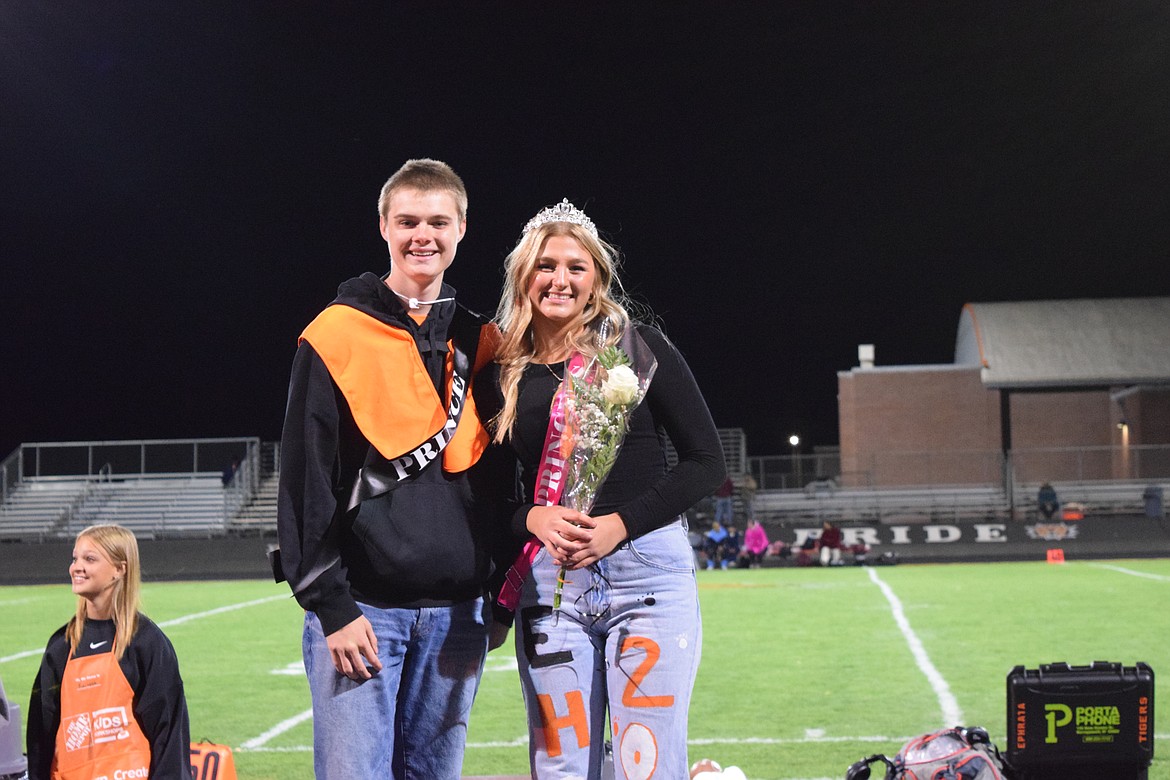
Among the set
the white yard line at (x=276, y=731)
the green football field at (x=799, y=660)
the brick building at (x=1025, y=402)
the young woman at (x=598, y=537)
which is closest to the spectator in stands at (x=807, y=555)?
the green football field at (x=799, y=660)

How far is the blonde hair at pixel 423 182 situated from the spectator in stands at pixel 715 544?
23.6 metres

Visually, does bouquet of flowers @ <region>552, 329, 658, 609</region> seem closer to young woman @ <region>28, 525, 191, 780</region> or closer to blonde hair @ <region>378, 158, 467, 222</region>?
blonde hair @ <region>378, 158, 467, 222</region>

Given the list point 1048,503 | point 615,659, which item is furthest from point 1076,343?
point 615,659

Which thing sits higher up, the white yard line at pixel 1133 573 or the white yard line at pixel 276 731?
the white yard line at pixel 276 731

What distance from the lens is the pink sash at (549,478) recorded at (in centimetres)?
321

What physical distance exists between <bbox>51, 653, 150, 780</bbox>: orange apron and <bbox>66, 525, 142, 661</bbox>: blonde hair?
97 millimetres

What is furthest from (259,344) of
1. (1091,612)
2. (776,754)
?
(776,754)

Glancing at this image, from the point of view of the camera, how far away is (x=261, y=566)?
1069 inches

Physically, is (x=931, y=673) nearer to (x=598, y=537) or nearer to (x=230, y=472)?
(x=598, y=537)

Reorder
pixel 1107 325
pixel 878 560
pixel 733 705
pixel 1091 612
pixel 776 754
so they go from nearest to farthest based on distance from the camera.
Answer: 1. pixel 776 754
2. pixel 733 705
3. pixel 1091 612
4. pixel 878 560
5. pixel 1107 325

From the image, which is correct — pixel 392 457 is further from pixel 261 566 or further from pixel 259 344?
pixel 259 344

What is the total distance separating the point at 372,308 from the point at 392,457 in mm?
418

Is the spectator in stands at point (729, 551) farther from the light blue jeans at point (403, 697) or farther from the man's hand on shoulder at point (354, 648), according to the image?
the man's hand on shoulder at point (354, 648)

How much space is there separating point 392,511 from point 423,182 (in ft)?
2.96
